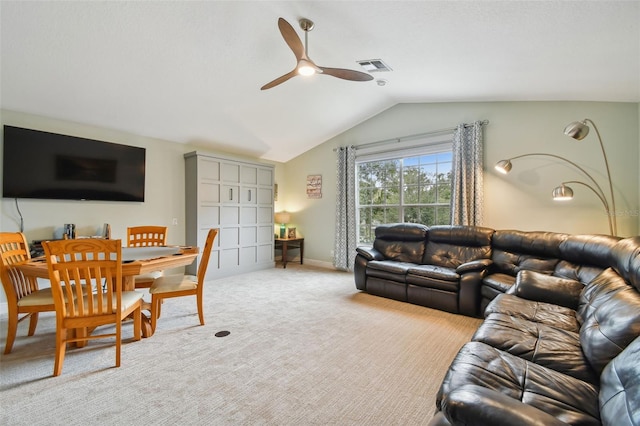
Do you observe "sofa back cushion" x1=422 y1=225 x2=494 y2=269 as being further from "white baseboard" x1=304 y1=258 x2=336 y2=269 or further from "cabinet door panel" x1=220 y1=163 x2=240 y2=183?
"cabinet door panel" x1=220 y1=163 x2=240 y2=183

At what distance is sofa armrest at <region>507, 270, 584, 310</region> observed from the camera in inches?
91.7

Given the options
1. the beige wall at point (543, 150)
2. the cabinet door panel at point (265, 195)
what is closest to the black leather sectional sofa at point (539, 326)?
the beige wall at point (543, 150)

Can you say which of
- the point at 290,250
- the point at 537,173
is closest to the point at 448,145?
the point at 537,173

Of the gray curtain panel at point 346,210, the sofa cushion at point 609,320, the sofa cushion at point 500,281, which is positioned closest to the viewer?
the sofa cushion at point 609,320

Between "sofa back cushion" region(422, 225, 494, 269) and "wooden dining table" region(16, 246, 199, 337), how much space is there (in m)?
3.18

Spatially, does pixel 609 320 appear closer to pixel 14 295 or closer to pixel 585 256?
pixel 585 256

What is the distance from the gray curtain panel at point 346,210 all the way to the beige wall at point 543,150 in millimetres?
829

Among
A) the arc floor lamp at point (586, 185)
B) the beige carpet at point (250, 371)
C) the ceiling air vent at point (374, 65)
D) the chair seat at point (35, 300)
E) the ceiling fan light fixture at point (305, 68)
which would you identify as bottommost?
the beige carpet at point (250, 371)

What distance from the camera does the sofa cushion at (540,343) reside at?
1.48 meters

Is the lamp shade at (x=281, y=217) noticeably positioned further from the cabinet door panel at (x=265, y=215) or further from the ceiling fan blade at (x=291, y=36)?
the ceiling fan blade at (x=291, y=36)

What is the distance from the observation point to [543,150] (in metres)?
3.77

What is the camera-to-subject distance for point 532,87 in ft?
10.9

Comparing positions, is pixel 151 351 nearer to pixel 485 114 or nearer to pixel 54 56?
pixel 54 56

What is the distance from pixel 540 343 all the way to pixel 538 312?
2.01ft
